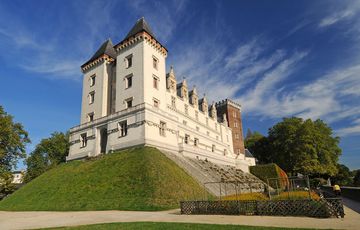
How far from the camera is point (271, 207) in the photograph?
14.6 metres

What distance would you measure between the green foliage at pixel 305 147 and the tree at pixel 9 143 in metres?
56.0

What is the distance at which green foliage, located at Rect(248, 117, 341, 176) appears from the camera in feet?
179

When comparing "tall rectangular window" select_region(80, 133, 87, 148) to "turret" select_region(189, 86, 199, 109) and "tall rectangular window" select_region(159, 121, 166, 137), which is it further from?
"turret" select_region(189, 86, 199, 109)

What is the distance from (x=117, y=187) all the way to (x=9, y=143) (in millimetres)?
30236

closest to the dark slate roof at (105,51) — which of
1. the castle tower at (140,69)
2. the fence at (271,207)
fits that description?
the castle tower at (140,69)

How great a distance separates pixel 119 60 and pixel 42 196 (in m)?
23.4

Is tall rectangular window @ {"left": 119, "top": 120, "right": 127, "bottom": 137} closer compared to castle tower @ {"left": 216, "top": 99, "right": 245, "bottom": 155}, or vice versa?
tall rectangular window @ {"left": 119, "top": 120, "right": 127, "bottom": 137}

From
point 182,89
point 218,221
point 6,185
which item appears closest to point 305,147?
point 182,89

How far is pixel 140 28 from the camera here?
1508 inches

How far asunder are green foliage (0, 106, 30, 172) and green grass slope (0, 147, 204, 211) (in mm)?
15392

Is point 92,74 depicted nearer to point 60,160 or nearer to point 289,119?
point 60,160

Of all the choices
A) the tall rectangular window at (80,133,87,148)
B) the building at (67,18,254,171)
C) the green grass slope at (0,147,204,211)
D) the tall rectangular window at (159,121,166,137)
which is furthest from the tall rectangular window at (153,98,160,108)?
the tall rectangular window at (80,133,87,148)

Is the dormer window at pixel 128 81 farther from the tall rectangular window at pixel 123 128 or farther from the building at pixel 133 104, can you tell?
the tall rectangular window at pixel 123 128

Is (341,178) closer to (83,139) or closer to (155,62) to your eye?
(155,62)
